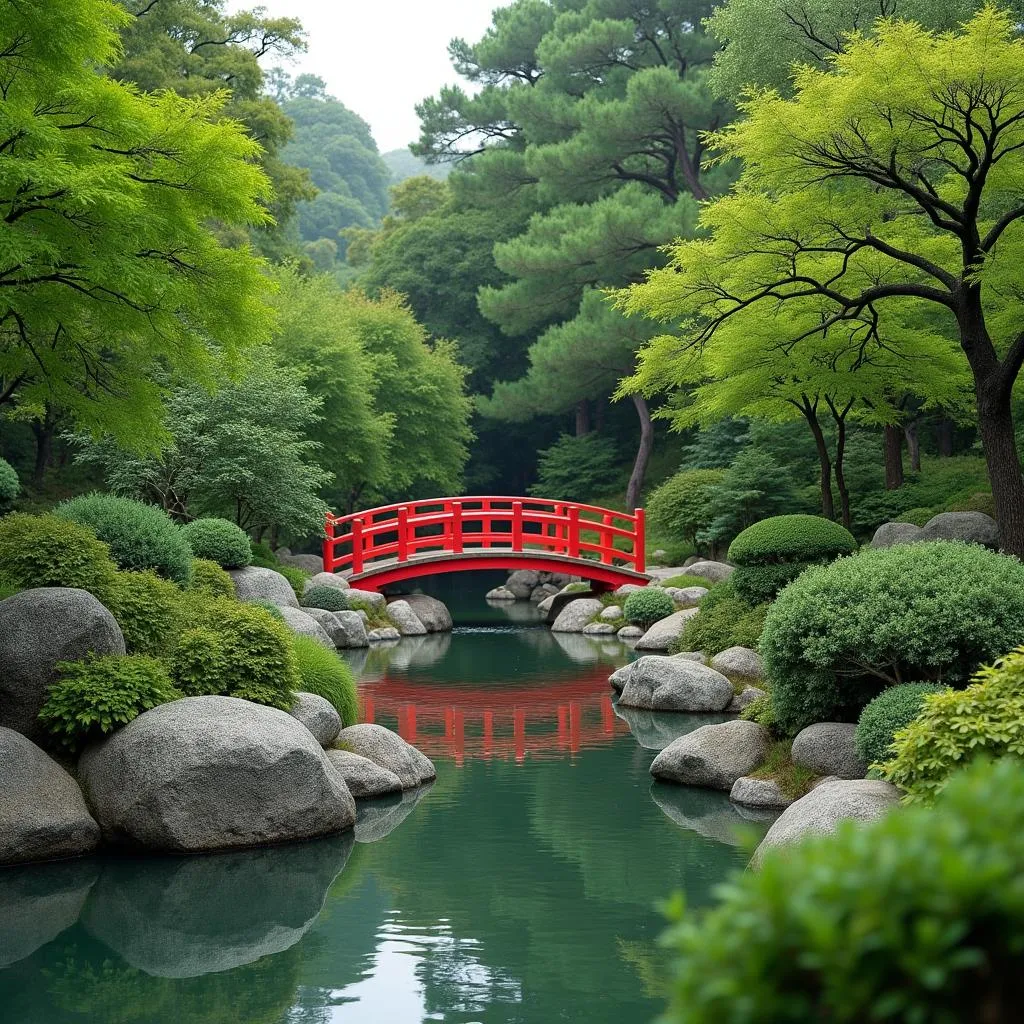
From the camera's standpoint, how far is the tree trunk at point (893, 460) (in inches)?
944

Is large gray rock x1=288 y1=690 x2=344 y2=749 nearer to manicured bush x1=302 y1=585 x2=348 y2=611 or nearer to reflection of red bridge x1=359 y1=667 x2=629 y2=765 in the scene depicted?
reflection of red bridge x1=359 y1=667 x2=629 y2=765

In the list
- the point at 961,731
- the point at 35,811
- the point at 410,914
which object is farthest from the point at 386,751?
the point at 961,731

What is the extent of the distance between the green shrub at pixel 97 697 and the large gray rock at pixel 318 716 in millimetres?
1261

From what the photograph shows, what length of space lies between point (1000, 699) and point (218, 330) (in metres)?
7.10

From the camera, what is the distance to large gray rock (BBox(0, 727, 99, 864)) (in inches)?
312

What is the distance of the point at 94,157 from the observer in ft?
30.6

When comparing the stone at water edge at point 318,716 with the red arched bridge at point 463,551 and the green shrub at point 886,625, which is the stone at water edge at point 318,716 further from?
the red arched bridge at point 463,551

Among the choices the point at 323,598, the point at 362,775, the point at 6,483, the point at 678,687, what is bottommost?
the point at 362,775

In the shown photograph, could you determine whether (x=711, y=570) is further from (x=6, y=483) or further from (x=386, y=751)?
(x=386, y=751)

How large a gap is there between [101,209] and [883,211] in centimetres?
964

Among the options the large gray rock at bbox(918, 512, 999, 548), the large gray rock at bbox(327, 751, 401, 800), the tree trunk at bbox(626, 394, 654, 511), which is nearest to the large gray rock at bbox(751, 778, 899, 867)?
the large gray rock at bbox(327, 751, 401, 800)

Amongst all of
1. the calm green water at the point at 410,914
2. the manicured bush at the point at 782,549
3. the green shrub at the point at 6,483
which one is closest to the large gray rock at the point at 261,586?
the green shrub at the point at 6,483

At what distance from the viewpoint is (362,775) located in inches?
396

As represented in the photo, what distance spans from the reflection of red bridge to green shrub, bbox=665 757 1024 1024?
9914 millimetres
